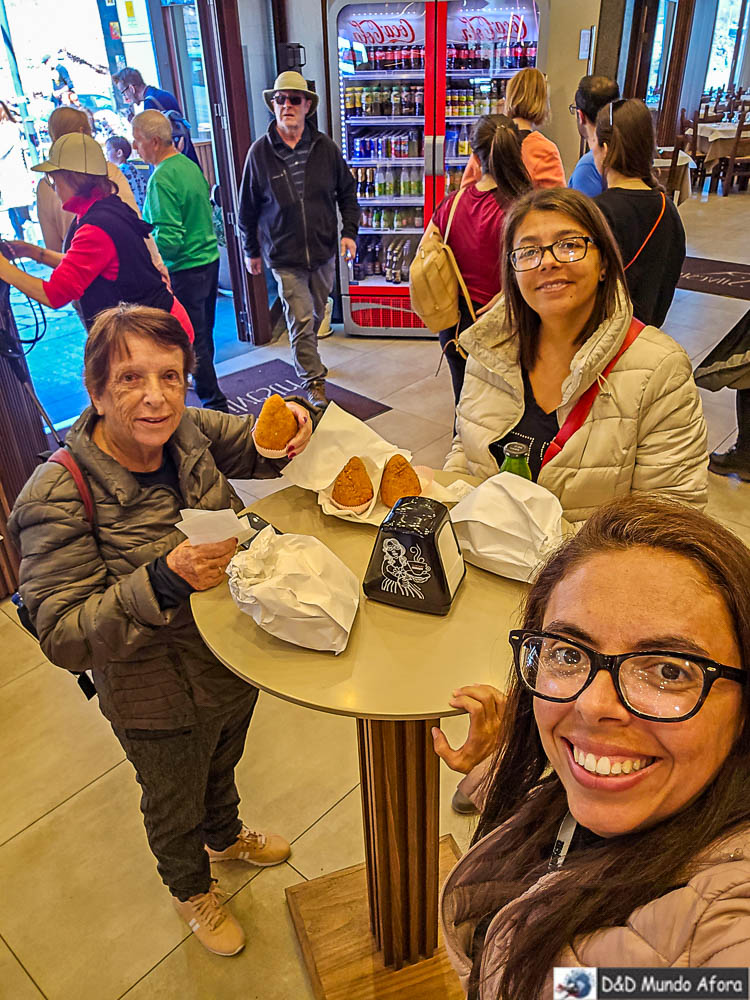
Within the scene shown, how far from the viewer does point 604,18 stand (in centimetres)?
567

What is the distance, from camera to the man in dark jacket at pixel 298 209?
170 inches

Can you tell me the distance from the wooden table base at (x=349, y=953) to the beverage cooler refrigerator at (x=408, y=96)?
15.2 ft

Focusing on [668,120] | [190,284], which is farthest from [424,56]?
[668,120]

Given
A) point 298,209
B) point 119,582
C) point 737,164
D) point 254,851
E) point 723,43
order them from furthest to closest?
1. point 723,43
2. point 737,164
3. point 298,209
4. point 254,851
5. point 119,582

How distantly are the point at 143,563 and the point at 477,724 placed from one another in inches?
30.6

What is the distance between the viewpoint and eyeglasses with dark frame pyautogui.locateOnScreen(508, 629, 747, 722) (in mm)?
736

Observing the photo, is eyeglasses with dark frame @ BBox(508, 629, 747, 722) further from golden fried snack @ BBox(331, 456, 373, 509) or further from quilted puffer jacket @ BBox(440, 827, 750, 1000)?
golden fried snack @ BBox(331, 456, 373, 509)

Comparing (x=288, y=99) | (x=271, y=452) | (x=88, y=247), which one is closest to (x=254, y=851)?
(x=271, y=452)

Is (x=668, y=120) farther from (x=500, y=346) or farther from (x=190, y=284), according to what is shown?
(x=500, y=346)

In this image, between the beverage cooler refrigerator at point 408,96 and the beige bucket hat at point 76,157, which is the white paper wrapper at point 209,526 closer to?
the beige bucket hat at point 76,157

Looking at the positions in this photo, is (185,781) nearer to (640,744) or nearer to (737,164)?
(640,744)

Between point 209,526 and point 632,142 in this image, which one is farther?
point 632,142

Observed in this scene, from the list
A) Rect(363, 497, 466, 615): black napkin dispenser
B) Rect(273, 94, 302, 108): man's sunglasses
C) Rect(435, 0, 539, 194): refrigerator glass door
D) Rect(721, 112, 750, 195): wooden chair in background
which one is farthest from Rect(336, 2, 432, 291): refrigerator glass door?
Rect(721, 112, 750, 195): wooden chair in background

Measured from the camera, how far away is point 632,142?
10.0 ft
